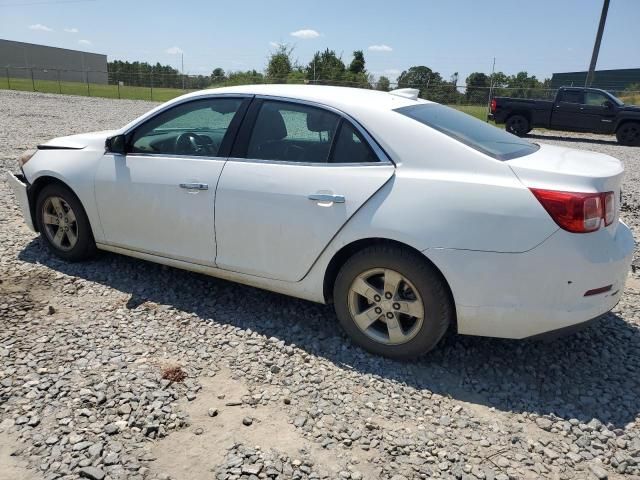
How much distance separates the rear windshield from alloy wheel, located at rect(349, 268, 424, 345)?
92 centimetres

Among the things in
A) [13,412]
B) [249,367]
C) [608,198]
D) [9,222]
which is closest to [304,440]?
[249,367]

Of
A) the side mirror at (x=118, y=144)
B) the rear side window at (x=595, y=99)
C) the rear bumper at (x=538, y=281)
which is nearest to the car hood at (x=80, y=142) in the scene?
Answer: the side mirror at (x=118, y=144)

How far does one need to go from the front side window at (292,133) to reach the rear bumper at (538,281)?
1.03 meters

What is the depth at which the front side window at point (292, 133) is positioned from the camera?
128 inches

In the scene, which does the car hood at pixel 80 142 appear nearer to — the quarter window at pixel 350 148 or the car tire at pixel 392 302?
the quarter window at pixel 350 148

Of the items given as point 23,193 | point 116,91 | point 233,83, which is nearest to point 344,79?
point 233,83

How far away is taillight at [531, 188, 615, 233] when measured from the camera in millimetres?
2605

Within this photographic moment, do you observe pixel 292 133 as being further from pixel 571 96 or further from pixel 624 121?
pixel 571 96

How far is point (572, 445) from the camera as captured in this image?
251 cm

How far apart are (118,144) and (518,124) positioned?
16.2m

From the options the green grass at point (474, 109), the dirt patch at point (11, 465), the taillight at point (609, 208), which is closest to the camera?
the dirt patch at point (11, 465)

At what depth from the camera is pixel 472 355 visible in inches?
129

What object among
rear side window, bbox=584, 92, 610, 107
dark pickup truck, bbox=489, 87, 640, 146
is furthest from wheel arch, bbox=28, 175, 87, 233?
rear side window, bbox=584, 92, 610, 107

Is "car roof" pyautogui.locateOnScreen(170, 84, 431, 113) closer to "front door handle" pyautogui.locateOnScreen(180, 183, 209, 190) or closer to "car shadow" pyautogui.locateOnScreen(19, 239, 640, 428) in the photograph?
"front door handle" pyautogui.locateOnScreen(180, 183, 209, 190)
